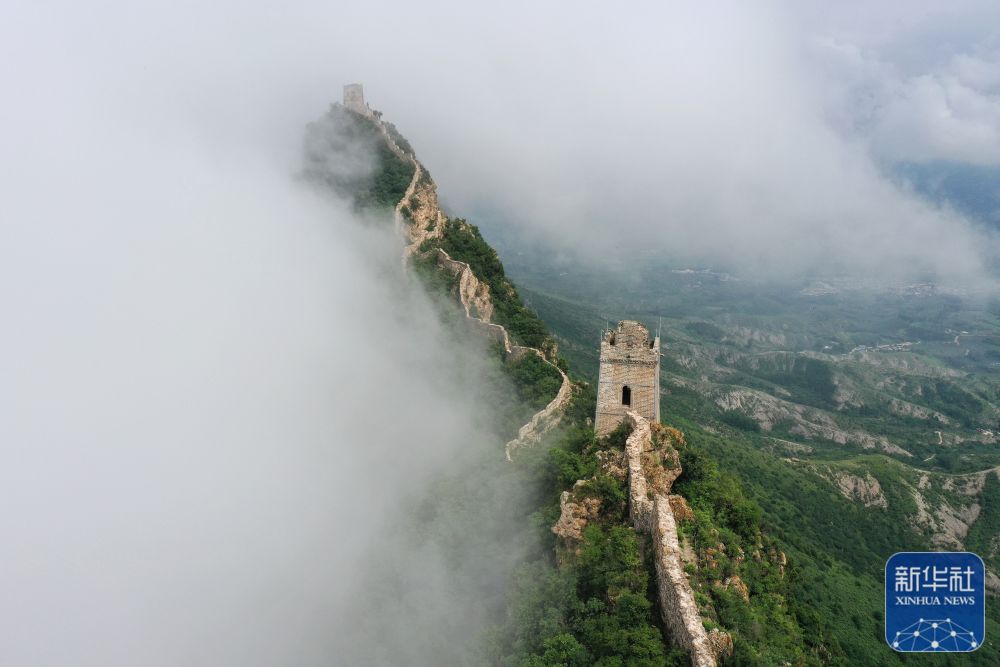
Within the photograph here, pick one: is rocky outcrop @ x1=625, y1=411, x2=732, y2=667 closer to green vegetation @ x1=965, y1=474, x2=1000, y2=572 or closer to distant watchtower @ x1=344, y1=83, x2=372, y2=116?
distant watchtower @ x1=344, y1=83, x2=372, y2=116

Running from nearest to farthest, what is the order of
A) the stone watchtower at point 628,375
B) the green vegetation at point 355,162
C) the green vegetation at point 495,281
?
1. the stone watchtower at point 628,375
2. the green vegetation at point 495,281
3. the green vegetation at point 355,162

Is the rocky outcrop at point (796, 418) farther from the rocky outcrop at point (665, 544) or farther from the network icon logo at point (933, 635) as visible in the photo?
the network icon logo at point (933, 635)

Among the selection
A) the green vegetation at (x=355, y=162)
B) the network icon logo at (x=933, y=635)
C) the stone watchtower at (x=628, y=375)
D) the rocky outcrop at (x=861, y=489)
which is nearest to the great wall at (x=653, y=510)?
the stone watchtower at (x=628, y=375)

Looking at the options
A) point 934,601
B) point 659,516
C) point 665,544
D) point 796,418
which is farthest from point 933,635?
point 796,418

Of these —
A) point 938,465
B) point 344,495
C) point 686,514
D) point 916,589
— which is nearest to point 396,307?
point 344,495

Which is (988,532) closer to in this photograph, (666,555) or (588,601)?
(666,555)
